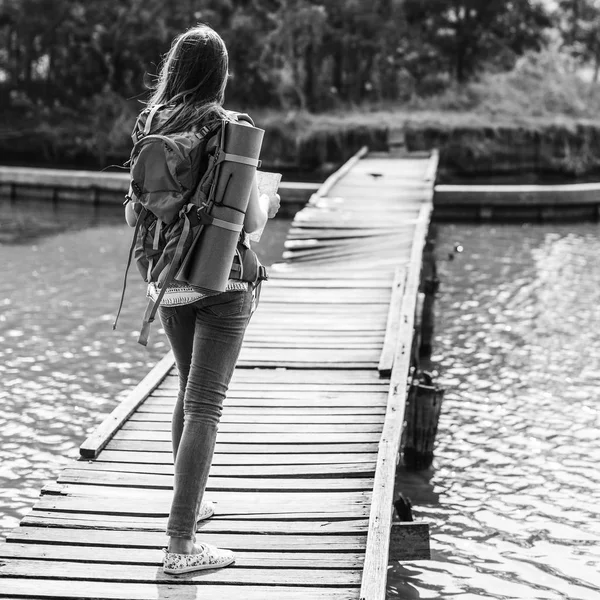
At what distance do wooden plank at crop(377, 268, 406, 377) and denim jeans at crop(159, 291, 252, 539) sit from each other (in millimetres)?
2752

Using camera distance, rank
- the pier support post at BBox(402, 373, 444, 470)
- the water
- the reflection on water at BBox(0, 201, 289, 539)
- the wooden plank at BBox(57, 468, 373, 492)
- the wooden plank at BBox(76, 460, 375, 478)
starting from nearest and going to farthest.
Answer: the wooden plank at BBox(57, 468, 373, 492) → the wooden plank at BBox(76, 460, 375, 478) → the water → the pier support post at BBox(402, 373, 444, 470) → the reflection on water at BBox(0, 201, 289, 539)

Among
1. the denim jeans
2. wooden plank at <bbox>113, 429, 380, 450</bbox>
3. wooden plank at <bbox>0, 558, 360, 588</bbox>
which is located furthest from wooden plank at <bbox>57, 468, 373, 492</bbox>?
the denim jeans

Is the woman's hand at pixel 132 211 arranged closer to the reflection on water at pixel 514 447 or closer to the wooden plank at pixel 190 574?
the wooden plank at pixel 190 574

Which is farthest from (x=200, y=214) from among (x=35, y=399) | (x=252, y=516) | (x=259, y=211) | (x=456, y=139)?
(x=456, y=139)

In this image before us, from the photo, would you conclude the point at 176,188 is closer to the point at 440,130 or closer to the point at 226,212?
the point at 226,212

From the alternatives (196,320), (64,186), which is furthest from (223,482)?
(64,186)

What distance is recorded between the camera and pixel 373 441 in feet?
15.6

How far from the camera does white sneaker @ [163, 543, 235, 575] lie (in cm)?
333

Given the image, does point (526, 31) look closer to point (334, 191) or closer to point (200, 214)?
point (334, 191)

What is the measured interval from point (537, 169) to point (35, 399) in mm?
15626

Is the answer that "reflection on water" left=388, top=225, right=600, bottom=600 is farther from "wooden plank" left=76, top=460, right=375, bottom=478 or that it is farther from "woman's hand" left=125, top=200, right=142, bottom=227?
"woman's hand" left=125, top=200, right=142, bottom=227

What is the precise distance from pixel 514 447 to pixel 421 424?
865 millimetres

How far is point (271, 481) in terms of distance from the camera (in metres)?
4.34

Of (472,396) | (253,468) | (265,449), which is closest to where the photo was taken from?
(253,468)
